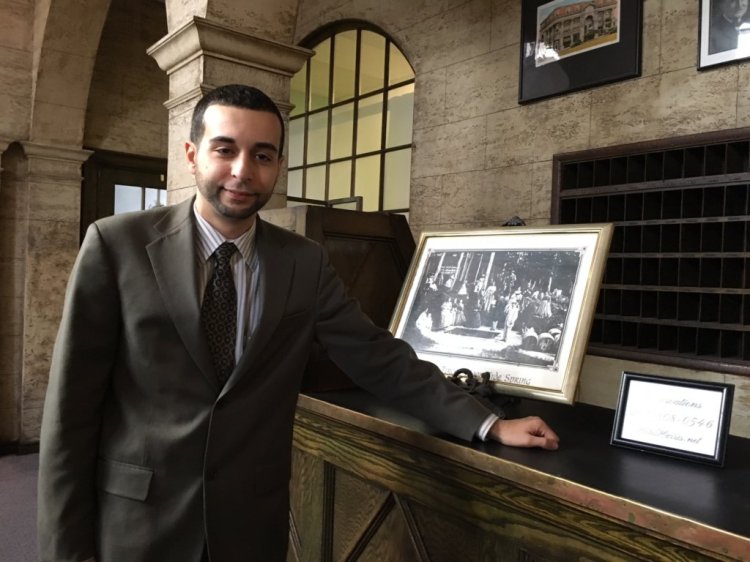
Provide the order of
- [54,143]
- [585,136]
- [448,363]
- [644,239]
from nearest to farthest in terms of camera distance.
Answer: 1. [448,363]
2. [644,239]
3. [585,136]
4. [54,143]

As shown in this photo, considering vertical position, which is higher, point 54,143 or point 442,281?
point 54,143

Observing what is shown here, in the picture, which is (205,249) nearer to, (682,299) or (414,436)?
(414,436)

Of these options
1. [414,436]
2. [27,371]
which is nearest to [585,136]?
[414,436]

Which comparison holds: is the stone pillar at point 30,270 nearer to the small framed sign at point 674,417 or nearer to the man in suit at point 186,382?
the man in suit at point 186,382

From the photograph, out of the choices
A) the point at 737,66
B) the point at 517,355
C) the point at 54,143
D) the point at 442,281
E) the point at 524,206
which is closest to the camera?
the point at 517,355

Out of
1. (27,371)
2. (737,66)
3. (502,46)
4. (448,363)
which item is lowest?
(27,371)

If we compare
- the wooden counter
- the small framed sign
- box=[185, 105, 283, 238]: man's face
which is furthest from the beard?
the small framed sign

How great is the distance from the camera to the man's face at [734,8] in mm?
2783

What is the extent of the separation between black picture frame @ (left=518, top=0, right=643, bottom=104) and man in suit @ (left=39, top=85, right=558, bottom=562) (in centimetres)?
269

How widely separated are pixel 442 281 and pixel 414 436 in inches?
21.8

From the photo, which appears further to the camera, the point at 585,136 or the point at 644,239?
the point at 585,136

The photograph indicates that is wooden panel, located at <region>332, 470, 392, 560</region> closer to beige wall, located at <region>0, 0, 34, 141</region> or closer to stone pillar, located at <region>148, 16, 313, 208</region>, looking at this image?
stone pillar, located at <region>148, 16, 313, 208</region>

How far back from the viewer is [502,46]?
3912 millimetres

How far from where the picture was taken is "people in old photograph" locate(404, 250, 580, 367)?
1.47m
